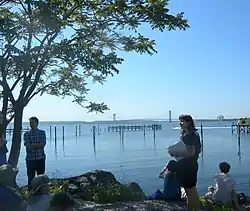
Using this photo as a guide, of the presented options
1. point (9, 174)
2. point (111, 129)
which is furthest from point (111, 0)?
point (111, 129)

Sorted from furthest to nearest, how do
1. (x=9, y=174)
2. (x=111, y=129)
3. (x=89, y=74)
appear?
1. (x=111, y=129)
2. (x=89, y=74)
3. (x=9, y=174)

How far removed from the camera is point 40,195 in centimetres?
435

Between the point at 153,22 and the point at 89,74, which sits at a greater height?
the point at 153,22

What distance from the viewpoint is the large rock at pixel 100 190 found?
771 centimetres

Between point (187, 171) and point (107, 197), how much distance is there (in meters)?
2.04

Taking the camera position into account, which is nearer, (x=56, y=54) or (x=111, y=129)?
(x=56, y=54)

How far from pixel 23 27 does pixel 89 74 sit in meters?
2.56

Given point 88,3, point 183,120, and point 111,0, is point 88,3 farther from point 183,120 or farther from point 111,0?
point 183,120

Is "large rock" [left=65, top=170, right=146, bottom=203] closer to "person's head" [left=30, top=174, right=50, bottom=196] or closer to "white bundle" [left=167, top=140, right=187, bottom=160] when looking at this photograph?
"white bundle" [left=167, top=140, right=187, bottom=160]

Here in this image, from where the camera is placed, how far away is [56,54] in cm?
837

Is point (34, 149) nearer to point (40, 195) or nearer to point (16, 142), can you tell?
point (16, 142)

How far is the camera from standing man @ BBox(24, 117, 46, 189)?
26.0 ft

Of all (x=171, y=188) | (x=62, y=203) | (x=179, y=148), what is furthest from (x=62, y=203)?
(x=171, y=188)

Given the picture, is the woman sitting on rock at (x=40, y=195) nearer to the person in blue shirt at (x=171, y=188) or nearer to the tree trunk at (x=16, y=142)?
the person in blue shirt at (x=171, y=188)
